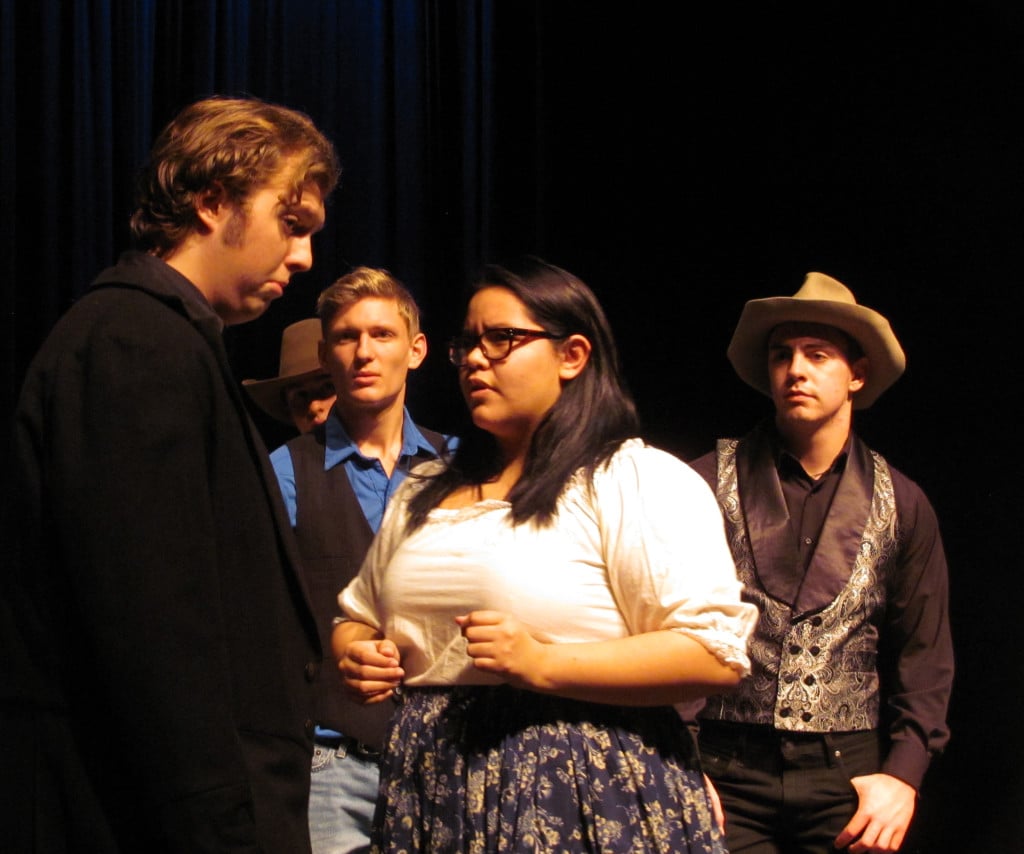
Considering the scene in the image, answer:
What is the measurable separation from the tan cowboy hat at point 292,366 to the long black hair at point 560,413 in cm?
120

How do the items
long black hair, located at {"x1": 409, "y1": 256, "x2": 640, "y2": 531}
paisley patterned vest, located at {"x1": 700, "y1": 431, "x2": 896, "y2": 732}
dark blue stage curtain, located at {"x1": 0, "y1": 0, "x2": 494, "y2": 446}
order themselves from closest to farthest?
long black hair, located at {"x1": 409, "y1": 256, "x2": 640, "y2": 531}, paisley patterned vest, located at {"x1": 700, "y1": 431, "x2": 896, "y2": 732}, dark blue stage curtain, located at {"x1": 0, "y1": 0, "x2": 494, "y2": 446}

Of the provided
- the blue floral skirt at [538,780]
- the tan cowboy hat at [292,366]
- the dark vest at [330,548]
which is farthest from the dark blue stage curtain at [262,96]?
the blue floral skirt at [538,780]

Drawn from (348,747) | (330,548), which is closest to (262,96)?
(330,548)

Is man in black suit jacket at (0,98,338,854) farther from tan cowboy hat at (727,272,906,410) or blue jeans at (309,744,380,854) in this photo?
tan cowboy hat at (727,272,906,410)

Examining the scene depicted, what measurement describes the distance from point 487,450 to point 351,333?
0.85m

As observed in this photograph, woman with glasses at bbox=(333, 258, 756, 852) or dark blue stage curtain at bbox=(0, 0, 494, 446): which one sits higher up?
dark blue stage curtain at bbox=(0, 0, 494, 446)

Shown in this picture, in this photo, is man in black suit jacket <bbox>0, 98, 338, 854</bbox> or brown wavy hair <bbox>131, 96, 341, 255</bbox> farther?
brown wavy hair <bbox>131, 96, 341, 255</bbox>

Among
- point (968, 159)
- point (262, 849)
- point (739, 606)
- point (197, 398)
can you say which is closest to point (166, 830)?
point (262, 849)

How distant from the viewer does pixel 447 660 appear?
1582 millimetres

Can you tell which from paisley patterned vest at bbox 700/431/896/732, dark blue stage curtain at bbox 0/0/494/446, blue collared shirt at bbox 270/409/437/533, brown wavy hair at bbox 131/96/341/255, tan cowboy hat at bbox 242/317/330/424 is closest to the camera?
brown wavy hair at bbox 131/96/341/255

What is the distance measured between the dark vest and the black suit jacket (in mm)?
883

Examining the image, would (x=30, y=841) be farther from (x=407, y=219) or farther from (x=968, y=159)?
(x=968, y=159)

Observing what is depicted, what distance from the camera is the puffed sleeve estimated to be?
149 cm

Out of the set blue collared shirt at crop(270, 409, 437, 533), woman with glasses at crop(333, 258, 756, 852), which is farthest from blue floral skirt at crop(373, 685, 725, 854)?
blue collared shirt at crop(270, 409, 437, 533)
